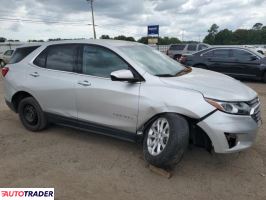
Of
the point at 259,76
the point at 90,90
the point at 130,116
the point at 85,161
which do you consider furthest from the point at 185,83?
the point at 259,76

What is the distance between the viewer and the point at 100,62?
516 cm

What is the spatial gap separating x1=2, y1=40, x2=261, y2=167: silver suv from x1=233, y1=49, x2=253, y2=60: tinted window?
27.3ft

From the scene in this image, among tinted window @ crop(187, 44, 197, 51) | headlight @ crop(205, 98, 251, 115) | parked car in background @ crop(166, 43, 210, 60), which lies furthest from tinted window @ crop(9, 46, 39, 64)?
tinted window @ crop(187, 44, 197, 51)

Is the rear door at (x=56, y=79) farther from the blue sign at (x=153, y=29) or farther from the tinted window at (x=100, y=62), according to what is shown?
the blue sign at (x=153, y=29)

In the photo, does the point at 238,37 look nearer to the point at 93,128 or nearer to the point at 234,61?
the point at 234,61

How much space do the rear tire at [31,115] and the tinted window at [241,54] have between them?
9.46 metres

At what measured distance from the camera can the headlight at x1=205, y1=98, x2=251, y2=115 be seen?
163 inches

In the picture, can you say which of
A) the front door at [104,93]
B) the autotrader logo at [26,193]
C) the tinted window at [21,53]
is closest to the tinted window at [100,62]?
the front door at [104,93]

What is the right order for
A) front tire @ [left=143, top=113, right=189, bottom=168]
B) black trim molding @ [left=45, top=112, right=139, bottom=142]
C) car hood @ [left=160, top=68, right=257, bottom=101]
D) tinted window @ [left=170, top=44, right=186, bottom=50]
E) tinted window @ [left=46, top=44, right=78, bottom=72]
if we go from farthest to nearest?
tinted window @ [left=170, top=44, right=186, bottom=50] → tinted window @ [left=46, top=44, right=78, bottom=72] → black trim molding @ [left=45, top=112, right=139, bottom=142] → car hood @ [left=160, top=68, right=257, bottom=101] → front tire @ [left=143, top=113, right=189, bottom=168]

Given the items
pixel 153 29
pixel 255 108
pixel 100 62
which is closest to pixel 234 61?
pixel 255 108

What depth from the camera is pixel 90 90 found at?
16.6 feet

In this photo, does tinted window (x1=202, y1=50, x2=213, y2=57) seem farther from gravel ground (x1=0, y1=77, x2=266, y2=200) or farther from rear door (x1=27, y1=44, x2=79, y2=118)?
rear door (x1=27, y1=44, x2=79, y2=118)

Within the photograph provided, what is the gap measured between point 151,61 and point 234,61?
8.96 m

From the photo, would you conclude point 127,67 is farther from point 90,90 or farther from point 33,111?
point 33,111
